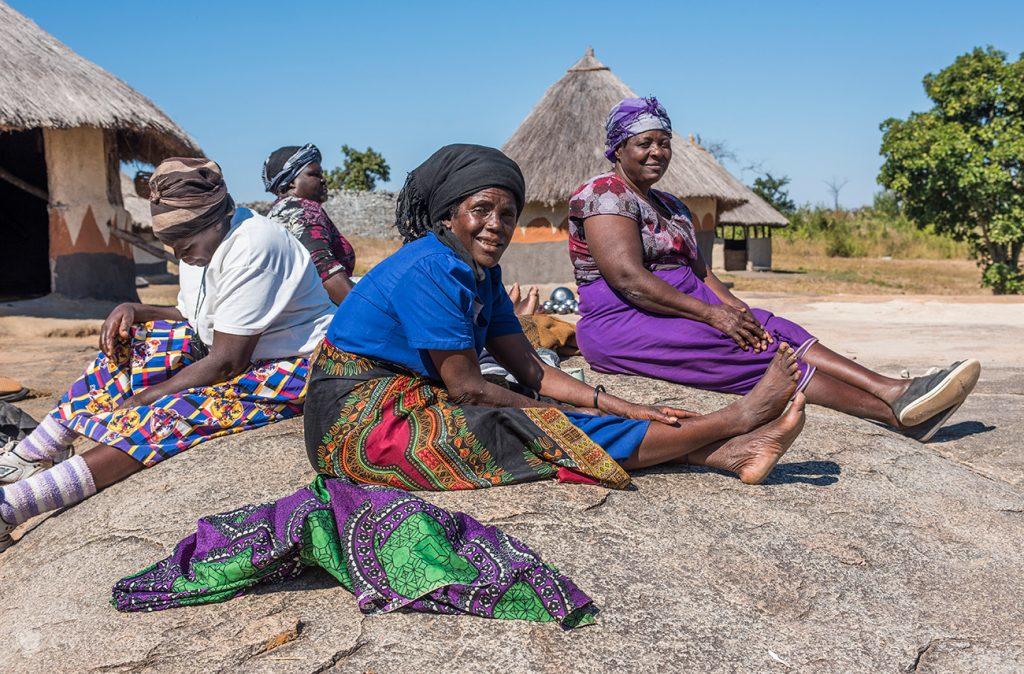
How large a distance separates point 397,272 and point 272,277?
0.79 m

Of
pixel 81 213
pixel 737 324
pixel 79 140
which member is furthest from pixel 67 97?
pixel 737 324

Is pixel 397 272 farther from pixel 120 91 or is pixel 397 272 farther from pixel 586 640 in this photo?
pixel 120 91

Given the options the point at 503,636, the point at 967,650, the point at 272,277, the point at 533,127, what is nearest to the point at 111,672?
the point at 503,636

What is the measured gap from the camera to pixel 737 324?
3938 mm

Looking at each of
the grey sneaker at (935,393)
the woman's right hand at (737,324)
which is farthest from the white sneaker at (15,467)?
the grey sneaker at (935,393)

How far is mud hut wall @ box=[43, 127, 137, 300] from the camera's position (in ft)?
35.3

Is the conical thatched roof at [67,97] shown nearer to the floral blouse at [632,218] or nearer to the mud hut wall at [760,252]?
the floral blouse at [632,218]

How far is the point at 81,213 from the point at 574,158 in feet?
26.0

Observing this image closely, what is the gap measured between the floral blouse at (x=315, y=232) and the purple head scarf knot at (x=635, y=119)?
1443mm

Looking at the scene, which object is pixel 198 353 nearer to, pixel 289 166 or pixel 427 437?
pixel 427 437

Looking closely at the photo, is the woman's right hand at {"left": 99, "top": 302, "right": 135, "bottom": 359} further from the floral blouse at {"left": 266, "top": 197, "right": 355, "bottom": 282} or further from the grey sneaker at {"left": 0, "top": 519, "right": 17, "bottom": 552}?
the floral blouse at {"left": 266, "top": 197, "right": 355, "bottom": 282}

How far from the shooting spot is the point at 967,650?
2.34 meters

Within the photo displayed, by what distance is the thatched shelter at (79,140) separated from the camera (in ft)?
32.9

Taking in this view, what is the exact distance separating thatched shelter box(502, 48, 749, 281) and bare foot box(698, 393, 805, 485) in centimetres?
1238
